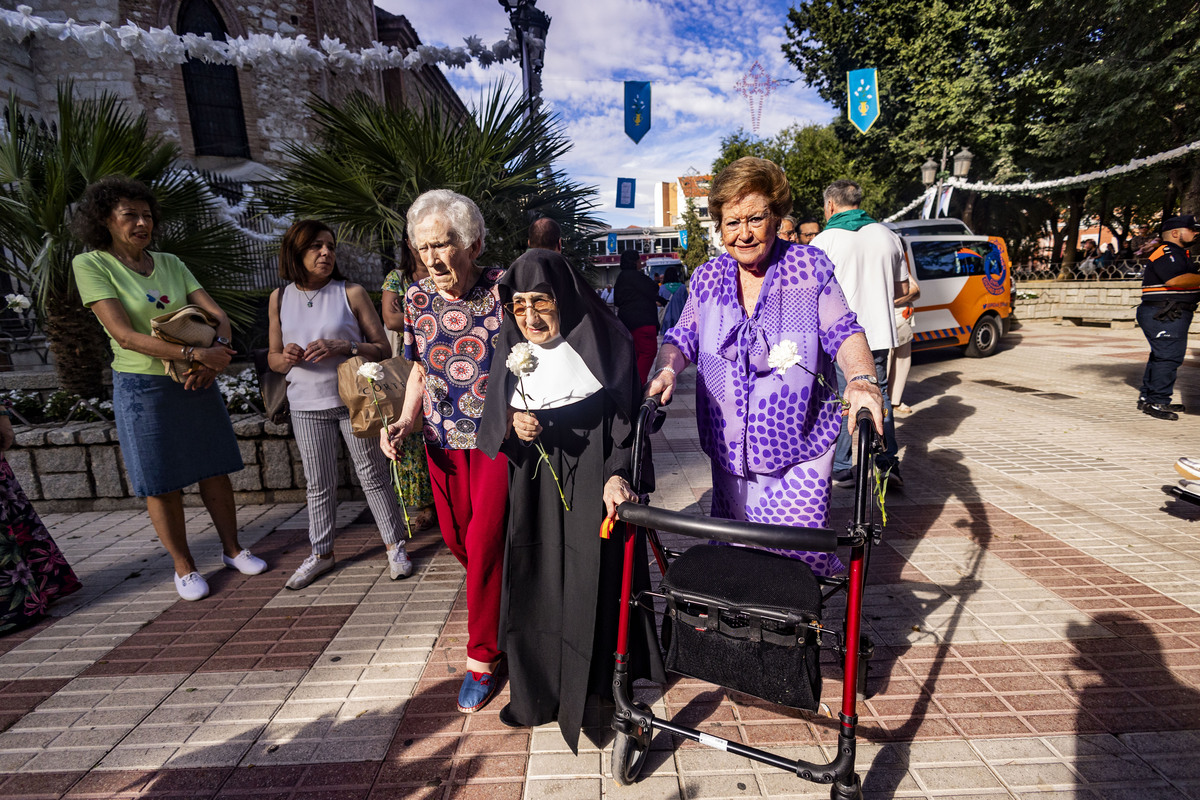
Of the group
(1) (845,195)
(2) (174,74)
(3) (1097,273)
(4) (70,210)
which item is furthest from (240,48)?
(3) (1097,273)

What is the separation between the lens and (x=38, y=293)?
16.1 feet

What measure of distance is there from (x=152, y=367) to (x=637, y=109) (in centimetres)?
1139

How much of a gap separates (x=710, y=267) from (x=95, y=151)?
17.6ft

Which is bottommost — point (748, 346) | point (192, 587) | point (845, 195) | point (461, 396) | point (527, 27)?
point (192, 587)

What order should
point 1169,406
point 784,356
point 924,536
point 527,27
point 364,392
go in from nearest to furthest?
1. point 784,356
2. point 364,392
3. point 924,536
4. point 1169,406
5. point 527,27

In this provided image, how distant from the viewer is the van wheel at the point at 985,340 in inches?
438

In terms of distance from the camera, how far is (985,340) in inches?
443

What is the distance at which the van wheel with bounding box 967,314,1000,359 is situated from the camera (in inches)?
438

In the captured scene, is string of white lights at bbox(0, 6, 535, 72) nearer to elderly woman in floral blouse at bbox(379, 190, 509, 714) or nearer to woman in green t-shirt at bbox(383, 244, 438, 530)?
woman in green t-shirt at bbox(383, 244, 438, 530)

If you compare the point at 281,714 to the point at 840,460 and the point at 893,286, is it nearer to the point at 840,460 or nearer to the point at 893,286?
the point at 840,460

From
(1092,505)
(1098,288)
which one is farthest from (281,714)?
(1098,288)

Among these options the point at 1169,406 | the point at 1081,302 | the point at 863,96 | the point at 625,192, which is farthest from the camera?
the point at 625,192

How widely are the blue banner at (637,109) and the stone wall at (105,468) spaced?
10053mm

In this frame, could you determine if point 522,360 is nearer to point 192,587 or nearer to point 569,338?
point 569,338
